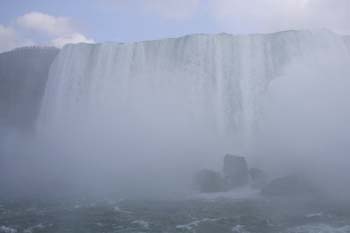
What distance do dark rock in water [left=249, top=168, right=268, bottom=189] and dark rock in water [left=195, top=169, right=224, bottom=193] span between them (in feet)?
6.04

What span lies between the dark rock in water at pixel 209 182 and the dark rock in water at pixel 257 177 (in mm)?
1840

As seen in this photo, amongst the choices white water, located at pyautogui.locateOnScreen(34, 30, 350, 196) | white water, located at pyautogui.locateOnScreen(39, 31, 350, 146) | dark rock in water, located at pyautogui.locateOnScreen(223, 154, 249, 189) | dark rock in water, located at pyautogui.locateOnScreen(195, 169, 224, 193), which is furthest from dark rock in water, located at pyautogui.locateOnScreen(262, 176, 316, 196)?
white water, located at pyautogui.locateOnScreen(39, 31, 350, 146)

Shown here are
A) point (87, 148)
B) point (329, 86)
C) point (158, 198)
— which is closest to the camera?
point (158, 198)

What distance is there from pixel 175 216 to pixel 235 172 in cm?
730

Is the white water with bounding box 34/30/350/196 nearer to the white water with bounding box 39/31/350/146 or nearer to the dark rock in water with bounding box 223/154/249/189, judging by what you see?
the white water with bounding box 39/31/350/146

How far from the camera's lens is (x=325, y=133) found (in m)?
28.2

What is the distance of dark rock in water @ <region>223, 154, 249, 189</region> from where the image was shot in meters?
25.3

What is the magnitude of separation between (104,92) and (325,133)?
1614 cm

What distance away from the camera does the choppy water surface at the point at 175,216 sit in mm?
17234

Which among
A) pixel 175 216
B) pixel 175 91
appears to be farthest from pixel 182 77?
pixel 175 216

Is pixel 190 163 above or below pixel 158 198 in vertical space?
above

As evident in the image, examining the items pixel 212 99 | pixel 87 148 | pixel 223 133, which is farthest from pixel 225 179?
pixel 87 148

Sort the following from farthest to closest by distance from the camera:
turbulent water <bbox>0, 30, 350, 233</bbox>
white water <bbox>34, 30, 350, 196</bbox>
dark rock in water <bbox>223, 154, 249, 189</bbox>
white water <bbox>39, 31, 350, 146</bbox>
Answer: white water <bbox>39, 31, 350, 146</bbox> → white water <bbox>34, 30, 350, 196</bbox> → turbulent water <bbox>0, 30, 350, 233</bbox> → dark rock in water <bbox>223, 154, 249, 189</bbox>

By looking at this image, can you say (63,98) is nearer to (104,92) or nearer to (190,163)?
(104,92)
